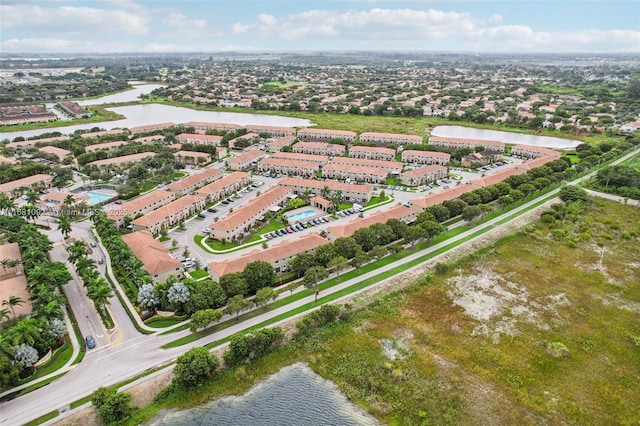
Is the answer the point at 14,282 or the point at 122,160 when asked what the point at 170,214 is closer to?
the point at 14,282

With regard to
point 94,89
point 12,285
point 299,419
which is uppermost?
point 94,89

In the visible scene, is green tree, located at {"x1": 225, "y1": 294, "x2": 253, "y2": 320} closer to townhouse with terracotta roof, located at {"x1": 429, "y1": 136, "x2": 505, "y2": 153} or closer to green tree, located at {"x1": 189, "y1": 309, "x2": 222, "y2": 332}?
green tree, located at {"x1": 189, "y1": 309, "x2": 222, "y2": 332}

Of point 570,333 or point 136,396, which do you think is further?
point 570,333

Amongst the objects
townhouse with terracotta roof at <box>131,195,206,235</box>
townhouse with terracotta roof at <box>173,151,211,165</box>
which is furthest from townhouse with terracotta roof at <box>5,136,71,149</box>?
townhouse with terracotta roof at <box>131,195,206,235</box>

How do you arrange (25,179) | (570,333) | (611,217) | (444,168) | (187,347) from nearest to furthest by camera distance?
(187,347) < (570,333) < (611,217) < (25,179) < (444,168)

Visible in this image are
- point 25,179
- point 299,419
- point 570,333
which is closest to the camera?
point 299,419

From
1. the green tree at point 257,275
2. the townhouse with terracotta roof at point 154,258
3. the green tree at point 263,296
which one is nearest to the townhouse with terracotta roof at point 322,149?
the townhouse with terracotta roof at point 154,258

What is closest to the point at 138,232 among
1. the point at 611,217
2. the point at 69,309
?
the point at 69,309

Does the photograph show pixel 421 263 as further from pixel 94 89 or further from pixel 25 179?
pixel 94 89
